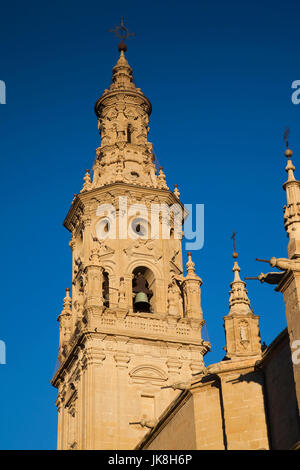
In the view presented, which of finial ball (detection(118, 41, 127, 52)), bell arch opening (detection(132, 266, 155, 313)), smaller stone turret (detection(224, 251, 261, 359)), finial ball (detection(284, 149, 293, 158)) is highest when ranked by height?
finial ball (detection(118, 41, 127, 52))

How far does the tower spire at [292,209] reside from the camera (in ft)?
95.8

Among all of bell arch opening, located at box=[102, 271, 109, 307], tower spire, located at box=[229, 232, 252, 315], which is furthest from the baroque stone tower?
tower spire, located at box=[229, 232, 252, 315]

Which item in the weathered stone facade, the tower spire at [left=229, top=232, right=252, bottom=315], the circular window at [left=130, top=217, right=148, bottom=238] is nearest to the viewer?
the weathered stone facade

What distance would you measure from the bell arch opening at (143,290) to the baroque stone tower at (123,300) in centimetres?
6

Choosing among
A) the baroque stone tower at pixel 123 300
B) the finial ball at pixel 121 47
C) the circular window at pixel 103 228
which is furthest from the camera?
the finial ball at pixel 121 47

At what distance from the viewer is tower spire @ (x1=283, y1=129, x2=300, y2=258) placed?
1149 inches

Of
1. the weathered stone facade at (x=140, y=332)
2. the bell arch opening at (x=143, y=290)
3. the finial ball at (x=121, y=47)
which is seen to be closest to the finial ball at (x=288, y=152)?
the weathered stone facade at (x=140, y=332)

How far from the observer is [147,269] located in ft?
171

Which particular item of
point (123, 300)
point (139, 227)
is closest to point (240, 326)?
point (123, 300)

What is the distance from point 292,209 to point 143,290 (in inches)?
881

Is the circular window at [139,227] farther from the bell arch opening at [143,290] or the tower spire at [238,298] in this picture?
the tower spire at [238,298]

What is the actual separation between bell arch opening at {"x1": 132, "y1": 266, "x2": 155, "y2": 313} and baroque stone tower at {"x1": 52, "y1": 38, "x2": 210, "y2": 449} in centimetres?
6

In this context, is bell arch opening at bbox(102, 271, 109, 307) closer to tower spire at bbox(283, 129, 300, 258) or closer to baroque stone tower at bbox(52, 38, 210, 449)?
baroque stone tower at bbox(52, 38, 210, 449)

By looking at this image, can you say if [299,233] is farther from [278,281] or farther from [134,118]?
[134,118]
